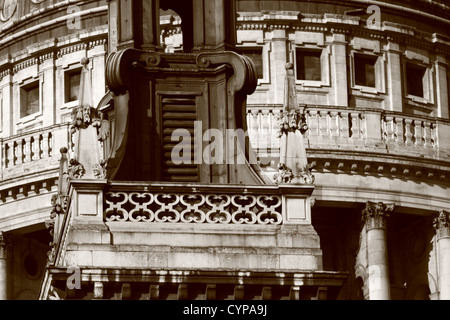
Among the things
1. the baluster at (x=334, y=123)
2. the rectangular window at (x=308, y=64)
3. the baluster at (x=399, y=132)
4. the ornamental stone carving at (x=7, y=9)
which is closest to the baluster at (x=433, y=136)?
the baluster at (x=399, y=132)

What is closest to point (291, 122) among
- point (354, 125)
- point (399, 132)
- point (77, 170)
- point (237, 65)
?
point (237, 65)

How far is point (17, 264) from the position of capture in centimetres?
10731

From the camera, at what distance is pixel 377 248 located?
10131cm

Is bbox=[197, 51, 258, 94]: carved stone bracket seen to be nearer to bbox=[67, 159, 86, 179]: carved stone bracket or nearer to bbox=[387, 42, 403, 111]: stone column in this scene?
bbox=[67, 159, 86, 179]: carved stone bracket

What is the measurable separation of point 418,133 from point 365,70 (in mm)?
6829

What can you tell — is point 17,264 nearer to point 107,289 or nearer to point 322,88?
point 322,88

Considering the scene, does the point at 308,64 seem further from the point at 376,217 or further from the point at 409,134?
the point at 376,217

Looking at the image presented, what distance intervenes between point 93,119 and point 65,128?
55046 millimetres

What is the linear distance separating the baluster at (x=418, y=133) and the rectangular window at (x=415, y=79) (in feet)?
22.3

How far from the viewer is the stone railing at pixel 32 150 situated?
344ft

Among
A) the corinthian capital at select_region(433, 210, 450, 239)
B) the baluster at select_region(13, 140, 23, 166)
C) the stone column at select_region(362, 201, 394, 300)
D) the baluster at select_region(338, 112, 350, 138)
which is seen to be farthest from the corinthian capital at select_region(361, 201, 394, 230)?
the baluster at select_region(13, 140, 23, 166)

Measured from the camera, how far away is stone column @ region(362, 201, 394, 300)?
327ft
